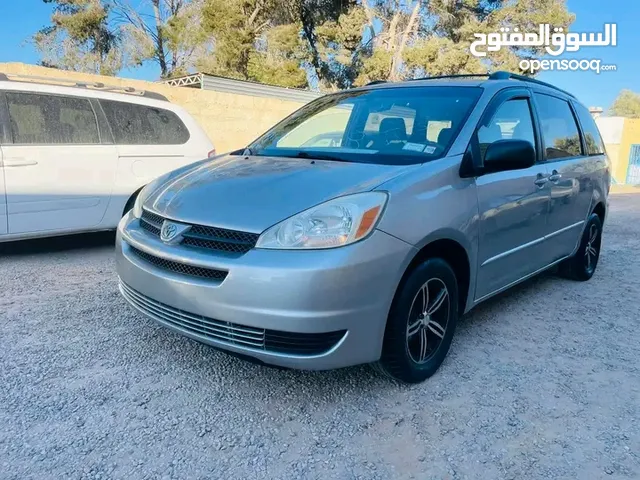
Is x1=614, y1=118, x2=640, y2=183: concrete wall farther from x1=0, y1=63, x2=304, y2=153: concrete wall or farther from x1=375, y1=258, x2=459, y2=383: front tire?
x1=375, y1=258, x2=459, y2=383: front tire

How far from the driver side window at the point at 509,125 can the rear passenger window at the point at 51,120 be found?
3896 mm

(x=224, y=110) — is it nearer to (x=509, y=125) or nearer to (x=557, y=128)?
(x=557, y=128)

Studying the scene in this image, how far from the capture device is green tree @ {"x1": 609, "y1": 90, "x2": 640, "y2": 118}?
65.7m

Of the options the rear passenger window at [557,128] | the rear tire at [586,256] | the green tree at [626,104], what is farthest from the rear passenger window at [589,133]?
the green tree at [626,104]

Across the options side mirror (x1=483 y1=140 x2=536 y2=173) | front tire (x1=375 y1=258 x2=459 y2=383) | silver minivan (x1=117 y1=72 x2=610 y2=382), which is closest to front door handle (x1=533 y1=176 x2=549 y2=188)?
silver minivan (x1=117 y1=72 x2=610 y2=382)

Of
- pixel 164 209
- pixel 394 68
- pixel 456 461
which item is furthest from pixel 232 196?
pixel 394 68

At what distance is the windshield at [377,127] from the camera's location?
9.73 ft

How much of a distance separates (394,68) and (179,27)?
9735 mm

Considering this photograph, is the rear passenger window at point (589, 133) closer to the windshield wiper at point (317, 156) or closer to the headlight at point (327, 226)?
the windshield wiper at point (317, 156)

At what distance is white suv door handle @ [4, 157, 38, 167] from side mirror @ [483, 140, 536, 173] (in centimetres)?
407

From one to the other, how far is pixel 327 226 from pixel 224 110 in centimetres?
950

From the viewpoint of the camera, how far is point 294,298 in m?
2.17
